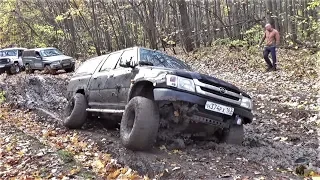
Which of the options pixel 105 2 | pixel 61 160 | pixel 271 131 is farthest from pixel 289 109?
pixel 105 2

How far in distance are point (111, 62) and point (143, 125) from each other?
268 centimetres

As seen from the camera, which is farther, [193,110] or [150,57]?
[150,57]

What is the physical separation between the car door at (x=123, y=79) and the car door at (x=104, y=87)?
5.3 inches

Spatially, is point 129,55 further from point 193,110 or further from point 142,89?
point 193,110

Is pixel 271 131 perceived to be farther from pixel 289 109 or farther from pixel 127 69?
pixel 127 69

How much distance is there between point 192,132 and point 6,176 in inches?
113

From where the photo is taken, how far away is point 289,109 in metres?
8.29

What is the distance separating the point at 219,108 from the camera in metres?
5.29

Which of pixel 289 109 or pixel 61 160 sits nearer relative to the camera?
pixel 61 160

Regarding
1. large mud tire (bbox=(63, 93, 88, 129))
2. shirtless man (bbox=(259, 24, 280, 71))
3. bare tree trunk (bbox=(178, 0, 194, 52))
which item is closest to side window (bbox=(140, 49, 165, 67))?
large mud tire (bbox=(63, 93, 88, 129))

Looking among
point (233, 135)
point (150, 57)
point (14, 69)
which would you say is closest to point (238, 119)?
point (233, 135)

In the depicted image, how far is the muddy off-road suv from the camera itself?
5.07m

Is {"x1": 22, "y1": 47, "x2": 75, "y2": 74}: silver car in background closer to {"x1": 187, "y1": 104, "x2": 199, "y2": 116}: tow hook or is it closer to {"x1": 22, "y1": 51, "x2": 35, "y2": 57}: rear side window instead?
{"x1": 22, "y1": 51, "x2": 35, "y2": 57}: rear side window

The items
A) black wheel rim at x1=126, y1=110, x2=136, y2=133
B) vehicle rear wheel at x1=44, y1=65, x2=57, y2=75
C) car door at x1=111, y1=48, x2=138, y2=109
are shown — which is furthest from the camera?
vehicle rear wheel at x1=44, y1=65, x2=57, y2=75
